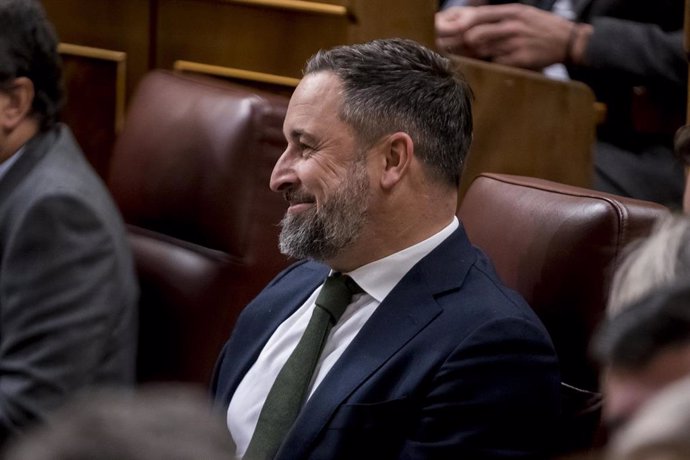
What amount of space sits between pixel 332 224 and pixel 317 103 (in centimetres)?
16

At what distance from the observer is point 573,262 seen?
1.49 m

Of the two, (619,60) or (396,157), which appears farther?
(619,60)

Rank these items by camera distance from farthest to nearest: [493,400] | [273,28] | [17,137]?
[273,28] < [17,137] < [493,400]

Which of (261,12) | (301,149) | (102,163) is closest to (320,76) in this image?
(301,149)

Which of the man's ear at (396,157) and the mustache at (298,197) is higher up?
the man's ear at (396,157)

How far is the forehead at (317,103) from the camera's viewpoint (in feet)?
5.16

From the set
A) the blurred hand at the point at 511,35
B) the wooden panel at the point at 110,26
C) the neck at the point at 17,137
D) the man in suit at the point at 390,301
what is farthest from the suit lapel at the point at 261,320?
the wooden panel at the point at 110,26

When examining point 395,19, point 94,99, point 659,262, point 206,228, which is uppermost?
point 659,262

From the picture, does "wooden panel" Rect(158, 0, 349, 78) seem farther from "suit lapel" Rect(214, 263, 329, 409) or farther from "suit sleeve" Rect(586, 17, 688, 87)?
"suit lapel" Rect(214, 263, 329, 409)

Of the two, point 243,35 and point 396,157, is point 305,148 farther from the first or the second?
point 243,35

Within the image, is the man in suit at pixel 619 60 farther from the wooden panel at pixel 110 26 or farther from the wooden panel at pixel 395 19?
the wooden panel at pixel 110 26

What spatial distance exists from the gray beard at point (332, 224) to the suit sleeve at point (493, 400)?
0.23 m

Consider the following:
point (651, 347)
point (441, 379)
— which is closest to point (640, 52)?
point (441, 379)

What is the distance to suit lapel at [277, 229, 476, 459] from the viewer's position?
142 centimetres
